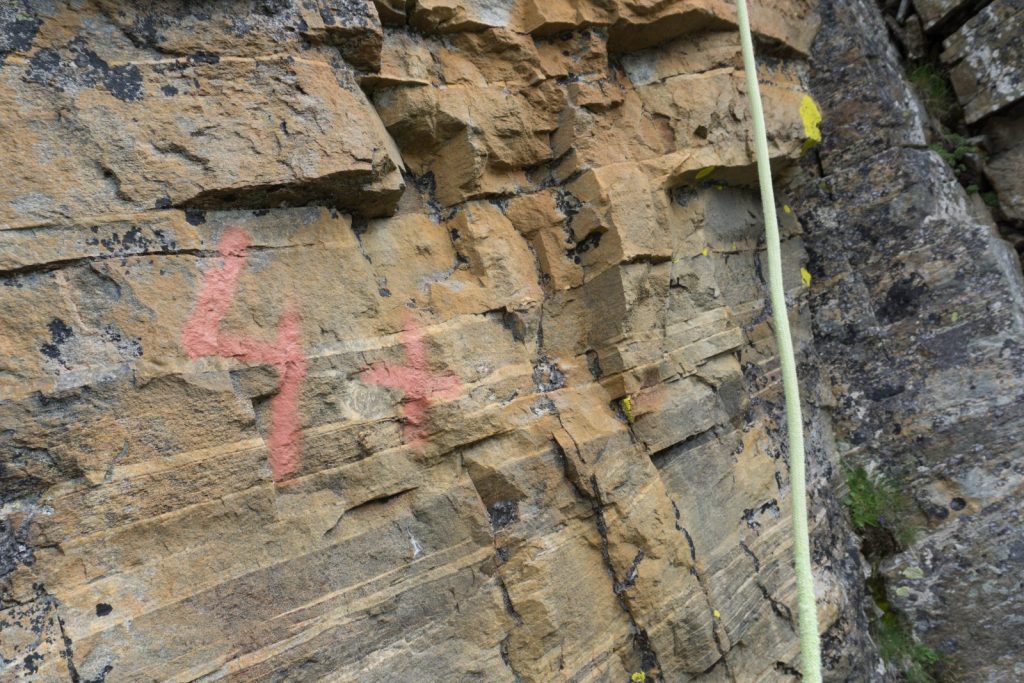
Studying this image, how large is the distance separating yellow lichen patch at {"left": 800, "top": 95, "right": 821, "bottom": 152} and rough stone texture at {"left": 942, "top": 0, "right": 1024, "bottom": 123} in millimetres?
1109

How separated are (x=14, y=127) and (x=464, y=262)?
161cm

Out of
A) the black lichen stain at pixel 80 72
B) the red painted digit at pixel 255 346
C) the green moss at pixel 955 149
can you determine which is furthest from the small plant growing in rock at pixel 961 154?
the black lichen stain at pixel 80 72

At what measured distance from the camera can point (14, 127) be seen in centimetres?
203

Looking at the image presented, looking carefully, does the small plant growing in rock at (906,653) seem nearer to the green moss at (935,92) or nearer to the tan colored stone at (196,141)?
the green moss at (935,92)

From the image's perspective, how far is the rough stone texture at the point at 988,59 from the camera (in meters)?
4.20

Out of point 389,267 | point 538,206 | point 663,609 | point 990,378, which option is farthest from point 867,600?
point 389,267

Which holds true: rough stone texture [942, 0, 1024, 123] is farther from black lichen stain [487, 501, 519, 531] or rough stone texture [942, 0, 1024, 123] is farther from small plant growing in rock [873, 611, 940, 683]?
black lichen stain [487, 501, 519, 531]

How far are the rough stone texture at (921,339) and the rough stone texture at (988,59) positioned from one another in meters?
0.41

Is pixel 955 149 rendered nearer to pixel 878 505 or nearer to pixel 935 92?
pixel 935 92

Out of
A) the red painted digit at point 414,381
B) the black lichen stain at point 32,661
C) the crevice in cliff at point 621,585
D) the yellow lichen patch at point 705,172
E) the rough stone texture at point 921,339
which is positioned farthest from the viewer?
the rough stone texture at point 921,339

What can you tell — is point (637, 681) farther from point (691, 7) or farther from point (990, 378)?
point (691, 7)

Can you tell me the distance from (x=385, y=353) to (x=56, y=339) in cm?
104

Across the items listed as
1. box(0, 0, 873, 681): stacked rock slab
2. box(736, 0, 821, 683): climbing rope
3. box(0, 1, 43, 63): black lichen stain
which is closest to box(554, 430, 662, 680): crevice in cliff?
box(0, 0, 873, 681): stacked rock slab

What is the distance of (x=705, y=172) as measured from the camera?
3.54 metres
